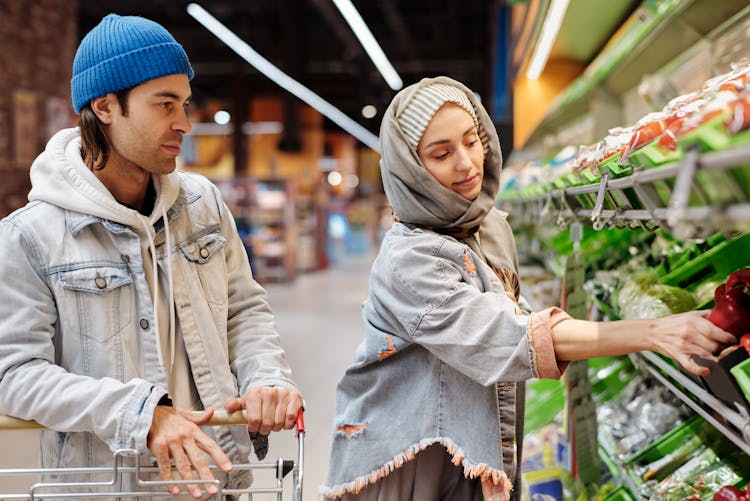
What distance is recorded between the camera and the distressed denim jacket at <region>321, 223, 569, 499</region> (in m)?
1.53

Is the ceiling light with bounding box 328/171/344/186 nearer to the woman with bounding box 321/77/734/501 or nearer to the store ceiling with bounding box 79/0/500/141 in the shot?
the store ceiling with bounding box 79/0/500/141

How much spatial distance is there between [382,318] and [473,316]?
32cm

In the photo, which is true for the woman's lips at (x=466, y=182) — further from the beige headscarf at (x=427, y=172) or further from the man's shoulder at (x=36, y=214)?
the man's shoulder at (x=36, y=214)

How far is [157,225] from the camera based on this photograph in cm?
185

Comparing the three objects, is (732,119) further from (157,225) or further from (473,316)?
(157,225)

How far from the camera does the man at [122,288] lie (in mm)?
1552

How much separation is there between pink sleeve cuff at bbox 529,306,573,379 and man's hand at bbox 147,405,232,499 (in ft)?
2.03

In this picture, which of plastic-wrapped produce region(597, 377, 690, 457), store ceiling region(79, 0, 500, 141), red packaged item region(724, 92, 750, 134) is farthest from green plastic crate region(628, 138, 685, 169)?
store ceiling region(79, 0, 500, 141)

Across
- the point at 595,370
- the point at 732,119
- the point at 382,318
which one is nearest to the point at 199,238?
the point at 382,318

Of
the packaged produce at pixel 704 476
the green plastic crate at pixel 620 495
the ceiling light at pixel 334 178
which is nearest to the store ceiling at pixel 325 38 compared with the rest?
the ceiling light at pixel 334 178

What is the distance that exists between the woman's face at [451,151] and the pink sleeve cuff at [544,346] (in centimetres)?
38

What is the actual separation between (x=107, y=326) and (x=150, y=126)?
0.47m

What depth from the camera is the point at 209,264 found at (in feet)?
6.29

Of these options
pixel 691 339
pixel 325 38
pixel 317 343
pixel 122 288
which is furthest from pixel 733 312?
pixel 325 38
